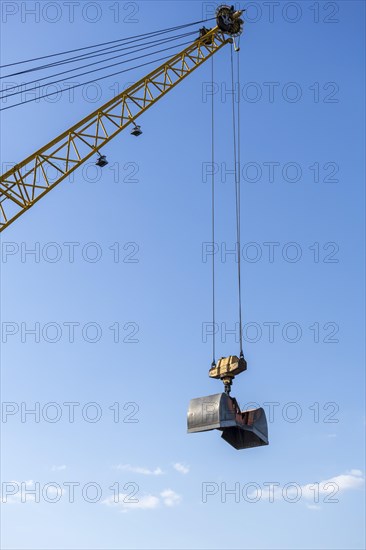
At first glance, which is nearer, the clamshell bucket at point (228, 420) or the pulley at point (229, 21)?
the clamshell bucket at point (228, 420)

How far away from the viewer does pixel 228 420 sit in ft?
80.2

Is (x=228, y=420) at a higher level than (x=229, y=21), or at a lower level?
lower

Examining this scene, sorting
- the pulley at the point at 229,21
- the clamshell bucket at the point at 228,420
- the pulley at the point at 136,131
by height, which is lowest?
the clamshell bucket at the point at 228,420

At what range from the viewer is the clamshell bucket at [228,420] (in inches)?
961

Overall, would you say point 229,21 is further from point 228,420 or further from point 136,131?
point 228,420

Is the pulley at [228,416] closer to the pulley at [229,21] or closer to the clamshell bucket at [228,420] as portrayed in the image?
the clamshell bucket at [228,420]

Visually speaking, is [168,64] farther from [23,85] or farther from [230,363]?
[230,363]

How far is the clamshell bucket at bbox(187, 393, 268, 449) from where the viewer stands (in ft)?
80.1

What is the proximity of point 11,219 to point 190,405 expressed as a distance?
1842 centimetres

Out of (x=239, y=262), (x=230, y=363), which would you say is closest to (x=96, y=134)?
(x=239, y=262)

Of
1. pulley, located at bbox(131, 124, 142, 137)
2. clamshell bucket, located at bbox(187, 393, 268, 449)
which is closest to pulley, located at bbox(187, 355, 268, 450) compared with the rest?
clamshell bucket, located at bbox(187, 393, 268, 449)

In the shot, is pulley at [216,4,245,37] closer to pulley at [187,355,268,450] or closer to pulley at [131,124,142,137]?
pulley at [131,124,142,137]

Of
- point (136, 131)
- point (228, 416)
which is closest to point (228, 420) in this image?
point (228, 416)

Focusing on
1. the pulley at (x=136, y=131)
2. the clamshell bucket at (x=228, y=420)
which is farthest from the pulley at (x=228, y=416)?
the pulley at (x=136, y=131)
